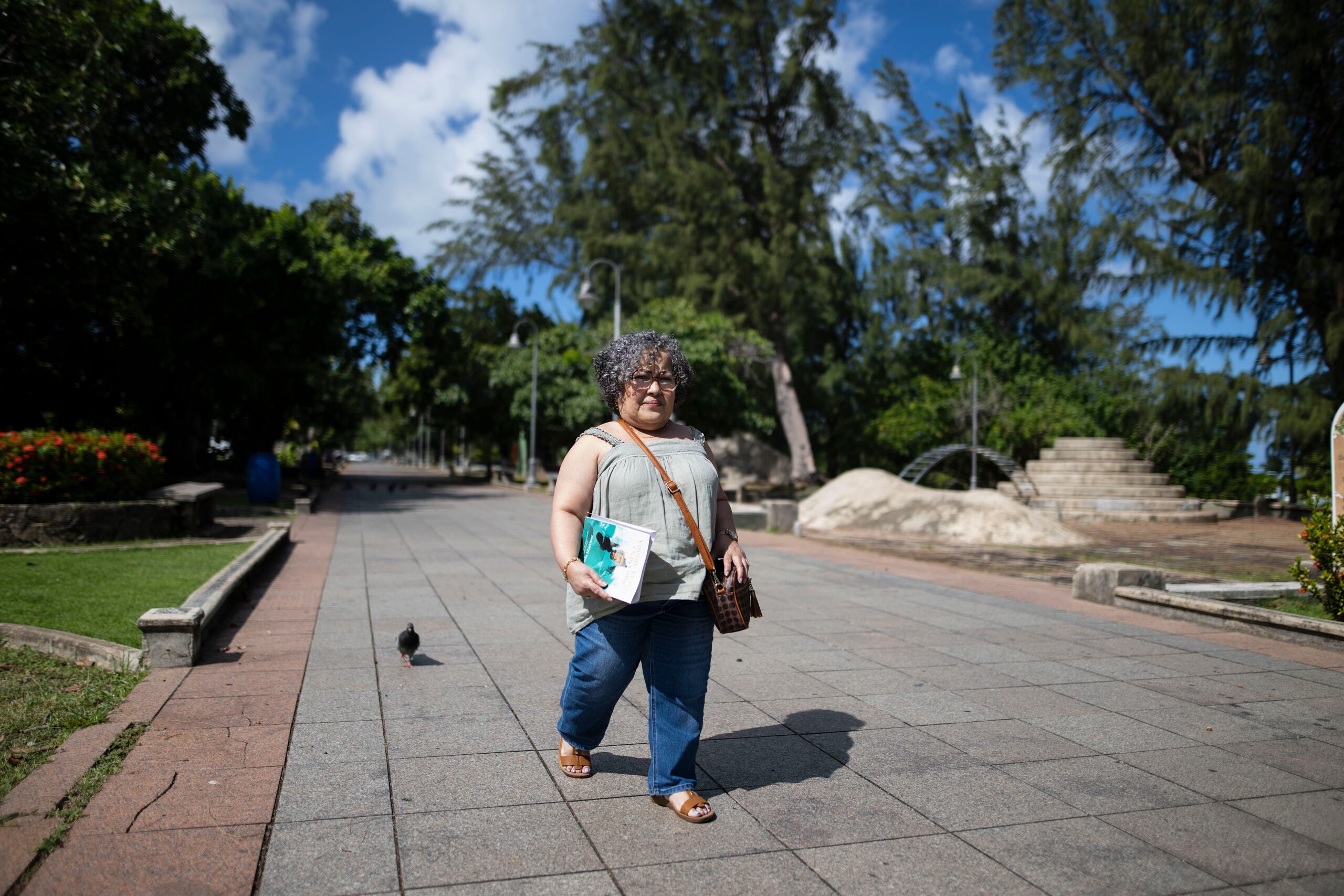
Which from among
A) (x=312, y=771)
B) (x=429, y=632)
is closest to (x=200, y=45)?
(x=429, y=632)

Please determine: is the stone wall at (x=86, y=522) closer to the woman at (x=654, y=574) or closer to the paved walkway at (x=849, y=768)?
the paved walkway at (x=849, y=768)

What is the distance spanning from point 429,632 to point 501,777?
3.18 meters

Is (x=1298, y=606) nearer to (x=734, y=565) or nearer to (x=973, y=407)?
(x=734, y=565)

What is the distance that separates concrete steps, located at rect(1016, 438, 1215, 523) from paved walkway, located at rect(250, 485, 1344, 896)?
54.5ft

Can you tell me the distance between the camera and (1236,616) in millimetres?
7090

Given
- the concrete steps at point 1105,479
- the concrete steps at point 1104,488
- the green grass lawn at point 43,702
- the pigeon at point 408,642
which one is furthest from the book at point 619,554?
the concrete steps at point 1105,479

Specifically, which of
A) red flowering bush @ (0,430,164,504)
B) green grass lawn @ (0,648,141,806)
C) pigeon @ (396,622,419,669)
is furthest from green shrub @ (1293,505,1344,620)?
red flowering bush @ (0,430,164,504)

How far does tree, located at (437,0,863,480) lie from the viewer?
97.8 ft

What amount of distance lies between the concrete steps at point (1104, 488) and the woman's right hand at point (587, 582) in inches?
831

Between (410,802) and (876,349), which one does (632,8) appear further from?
(410,802)

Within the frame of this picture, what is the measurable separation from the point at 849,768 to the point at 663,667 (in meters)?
1.08

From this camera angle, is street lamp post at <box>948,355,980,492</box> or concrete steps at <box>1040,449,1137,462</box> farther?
street lamp post at <box>948,355,980,492</box>

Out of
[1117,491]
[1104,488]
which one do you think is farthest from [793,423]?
[1117,491]

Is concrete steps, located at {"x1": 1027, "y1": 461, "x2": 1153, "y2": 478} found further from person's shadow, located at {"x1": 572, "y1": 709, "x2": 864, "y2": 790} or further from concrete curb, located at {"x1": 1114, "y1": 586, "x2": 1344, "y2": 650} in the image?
person's shadow, located at {"x1": 572, "y1": 709, "x2": 864, "y2": 790}
